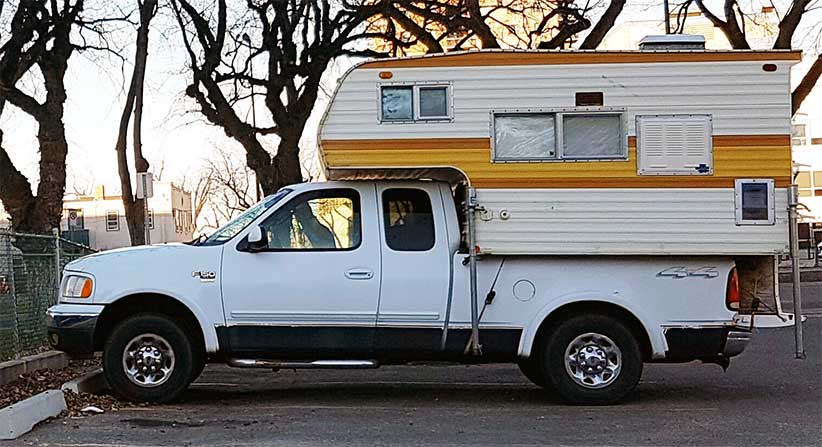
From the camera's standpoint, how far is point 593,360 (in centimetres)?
946

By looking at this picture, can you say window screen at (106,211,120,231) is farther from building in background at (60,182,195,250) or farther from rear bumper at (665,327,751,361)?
rear bumper at (665,327,751,361)

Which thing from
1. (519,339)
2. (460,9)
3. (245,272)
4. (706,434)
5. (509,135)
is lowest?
(706,434)

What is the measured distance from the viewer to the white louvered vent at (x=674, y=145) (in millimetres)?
9320

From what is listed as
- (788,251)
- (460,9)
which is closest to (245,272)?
(788,251)

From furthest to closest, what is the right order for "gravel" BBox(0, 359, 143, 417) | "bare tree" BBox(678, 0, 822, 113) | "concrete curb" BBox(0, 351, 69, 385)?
"bare tree" BBox(678, 0, 822, 113) → "concrete curb" BBox(0, 351, 69, 385) → "gravel" BBox(0, 359, 143, 417)

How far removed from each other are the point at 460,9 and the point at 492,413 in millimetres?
13408

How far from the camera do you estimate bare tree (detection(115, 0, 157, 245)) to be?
18.7m

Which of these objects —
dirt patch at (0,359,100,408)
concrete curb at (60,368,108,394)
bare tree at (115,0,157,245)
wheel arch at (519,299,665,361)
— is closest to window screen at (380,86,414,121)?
wheel arch at (519,299,665,361)

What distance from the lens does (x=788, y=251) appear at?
932 centimetres

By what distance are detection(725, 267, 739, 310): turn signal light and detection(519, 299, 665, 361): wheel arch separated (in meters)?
0.68

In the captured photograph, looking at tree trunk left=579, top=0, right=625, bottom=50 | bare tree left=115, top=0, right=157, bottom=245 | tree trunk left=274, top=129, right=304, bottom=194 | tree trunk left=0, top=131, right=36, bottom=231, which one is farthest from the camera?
tree trunk left=274, top=129, right=304, bottom=194

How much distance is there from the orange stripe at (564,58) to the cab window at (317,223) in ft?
4.06

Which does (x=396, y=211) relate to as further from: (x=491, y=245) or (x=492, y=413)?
(x=492, y=413)

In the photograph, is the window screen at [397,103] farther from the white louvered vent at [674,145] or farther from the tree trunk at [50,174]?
the tree trunk at [50,174]
